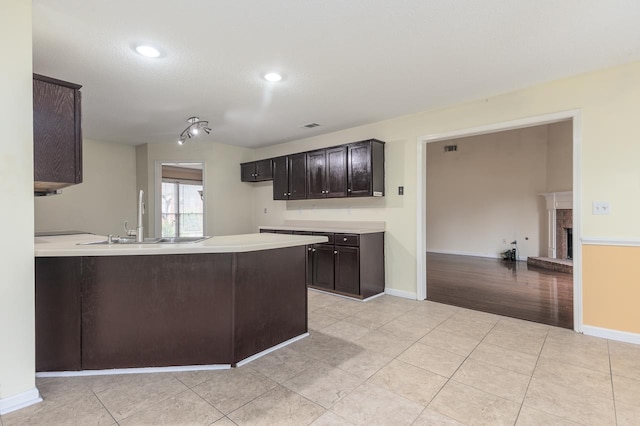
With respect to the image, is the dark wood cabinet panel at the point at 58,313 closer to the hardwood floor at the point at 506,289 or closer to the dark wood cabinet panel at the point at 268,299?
the dark wood cabinet panel at the point at 268,299

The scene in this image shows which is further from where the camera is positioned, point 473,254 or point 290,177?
point 473,254

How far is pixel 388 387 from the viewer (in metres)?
2.06

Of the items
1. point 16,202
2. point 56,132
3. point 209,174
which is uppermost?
point 209,174

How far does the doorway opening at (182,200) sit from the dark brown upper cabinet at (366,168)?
4206mm

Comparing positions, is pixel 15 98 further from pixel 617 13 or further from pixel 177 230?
pixel 177 230

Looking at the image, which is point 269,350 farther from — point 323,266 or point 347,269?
point 323,266

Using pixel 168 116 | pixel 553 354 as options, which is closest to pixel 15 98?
pixel 168 116

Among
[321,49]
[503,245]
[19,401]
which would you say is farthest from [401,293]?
[503,245]

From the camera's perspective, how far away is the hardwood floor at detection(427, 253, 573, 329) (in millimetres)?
3580

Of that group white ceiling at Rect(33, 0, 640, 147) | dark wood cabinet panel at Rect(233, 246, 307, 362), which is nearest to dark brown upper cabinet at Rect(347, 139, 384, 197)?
white ceiling at Rect(33, 0, 640, 147)

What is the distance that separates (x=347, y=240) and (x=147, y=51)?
2850 millimetres

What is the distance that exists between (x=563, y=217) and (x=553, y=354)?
5.05 m

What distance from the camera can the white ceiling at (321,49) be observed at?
2006mm

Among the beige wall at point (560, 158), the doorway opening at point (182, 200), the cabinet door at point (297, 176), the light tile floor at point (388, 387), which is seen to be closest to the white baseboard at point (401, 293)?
the light tile floor at point (388, 387)
